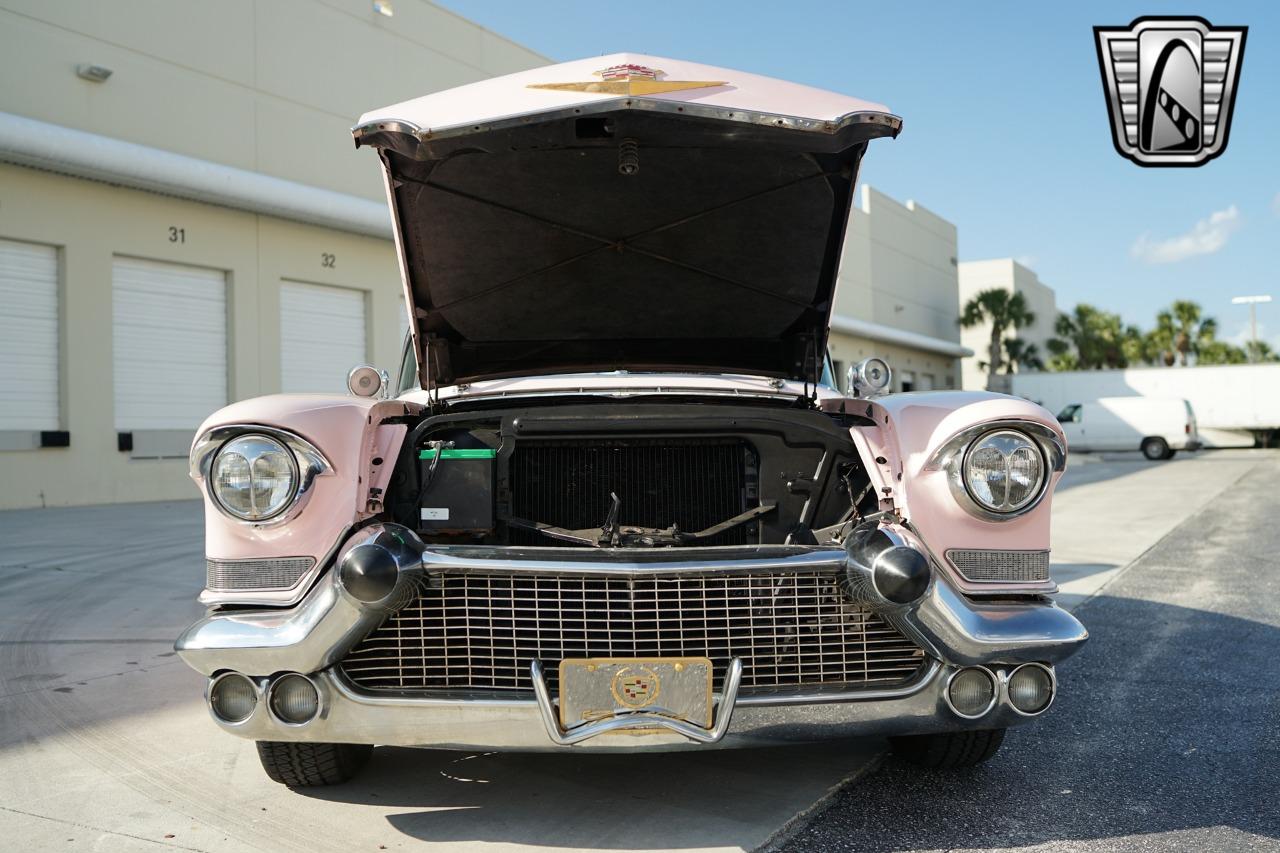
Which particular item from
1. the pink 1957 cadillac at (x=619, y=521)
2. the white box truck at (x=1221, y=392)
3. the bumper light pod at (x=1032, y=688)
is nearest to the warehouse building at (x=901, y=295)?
the white box truck at (x=1221, y=392)

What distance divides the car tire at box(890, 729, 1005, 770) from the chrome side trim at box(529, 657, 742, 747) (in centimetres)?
75

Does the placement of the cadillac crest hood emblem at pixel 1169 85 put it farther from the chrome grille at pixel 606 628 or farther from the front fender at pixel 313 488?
the front fender at pixel 313 488

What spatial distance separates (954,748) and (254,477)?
194 centimetres

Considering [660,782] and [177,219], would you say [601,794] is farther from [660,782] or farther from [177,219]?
[177,219]

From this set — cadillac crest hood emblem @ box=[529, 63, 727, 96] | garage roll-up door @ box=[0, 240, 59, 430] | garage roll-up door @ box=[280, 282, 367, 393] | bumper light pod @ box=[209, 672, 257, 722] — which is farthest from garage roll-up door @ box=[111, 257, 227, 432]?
cadillac crest hood emblem @ box=[529, 63, 727, 96]

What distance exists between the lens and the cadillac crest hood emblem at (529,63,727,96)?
2.38 meters

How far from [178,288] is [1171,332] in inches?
1818

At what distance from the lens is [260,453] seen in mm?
2342

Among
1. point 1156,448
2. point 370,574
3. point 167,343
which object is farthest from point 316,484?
point 1156,448

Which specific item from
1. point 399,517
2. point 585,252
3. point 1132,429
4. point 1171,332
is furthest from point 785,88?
point 1171,332

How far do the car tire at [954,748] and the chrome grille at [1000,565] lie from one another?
45 centimetres

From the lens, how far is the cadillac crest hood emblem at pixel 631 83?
238 cm

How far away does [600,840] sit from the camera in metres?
2.26

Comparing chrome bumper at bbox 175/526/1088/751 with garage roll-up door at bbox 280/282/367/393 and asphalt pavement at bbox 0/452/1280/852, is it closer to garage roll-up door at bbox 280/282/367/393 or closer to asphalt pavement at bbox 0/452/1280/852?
asphalt pavement at bbox 0/452/1280/852
